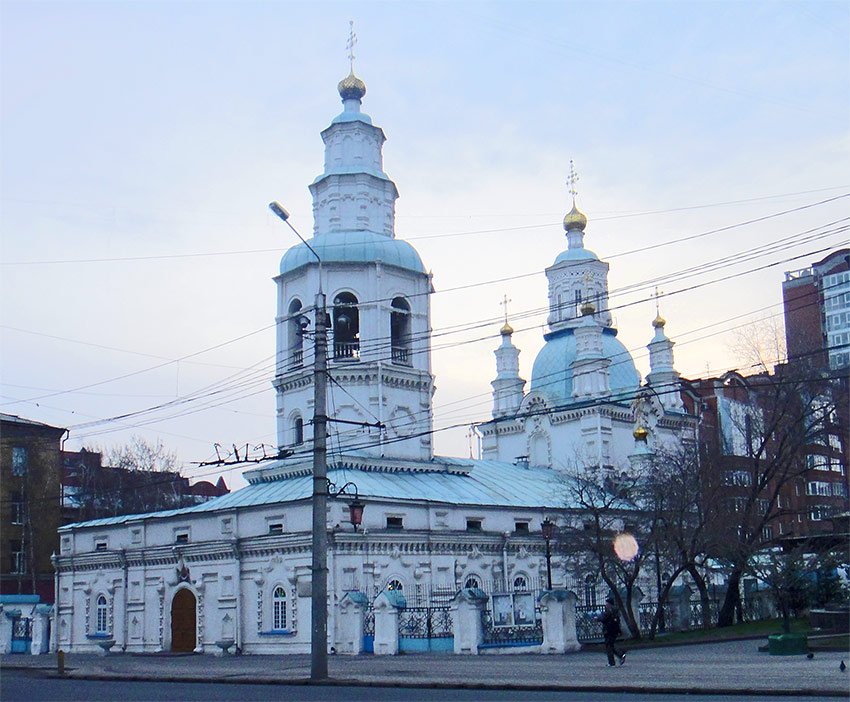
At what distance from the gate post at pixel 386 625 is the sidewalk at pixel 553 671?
30.4 inches

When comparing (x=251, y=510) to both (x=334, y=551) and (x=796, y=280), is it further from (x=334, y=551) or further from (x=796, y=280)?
(x=796, y=280)

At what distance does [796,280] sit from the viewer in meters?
103

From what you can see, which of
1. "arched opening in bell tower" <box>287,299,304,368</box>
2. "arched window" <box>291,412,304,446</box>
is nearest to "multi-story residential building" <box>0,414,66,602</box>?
"arched window" <box>291,412,304,446</box>

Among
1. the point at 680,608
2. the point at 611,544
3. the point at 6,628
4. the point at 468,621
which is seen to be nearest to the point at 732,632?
the point at 611,544

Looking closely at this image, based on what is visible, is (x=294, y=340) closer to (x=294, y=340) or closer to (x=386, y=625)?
(x=294, y=340)

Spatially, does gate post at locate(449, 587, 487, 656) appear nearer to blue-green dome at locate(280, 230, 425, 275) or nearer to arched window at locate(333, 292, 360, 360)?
arched window at locate(333, 292, 360, 360)

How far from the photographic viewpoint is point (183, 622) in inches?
1599

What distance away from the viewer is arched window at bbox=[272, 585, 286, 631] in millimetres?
37188

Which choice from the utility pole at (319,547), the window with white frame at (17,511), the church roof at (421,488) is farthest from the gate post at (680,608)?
the window with white frame at (17,511)

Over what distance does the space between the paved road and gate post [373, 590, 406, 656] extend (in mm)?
9665

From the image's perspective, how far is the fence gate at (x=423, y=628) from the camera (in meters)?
32.5

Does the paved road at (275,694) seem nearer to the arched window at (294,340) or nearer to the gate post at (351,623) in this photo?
the gate post at (351,623)

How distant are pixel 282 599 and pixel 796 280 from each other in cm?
7881

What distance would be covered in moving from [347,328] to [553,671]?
22393 millimetres
